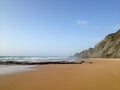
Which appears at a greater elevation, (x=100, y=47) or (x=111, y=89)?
(x=100, y=47)

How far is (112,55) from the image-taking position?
66.2m

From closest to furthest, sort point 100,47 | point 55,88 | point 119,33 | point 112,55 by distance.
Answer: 1. point 55,88
2. point 112,55
3. point 119,33
4. point 100,47

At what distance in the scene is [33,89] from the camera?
254 inches

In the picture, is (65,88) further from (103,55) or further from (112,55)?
(103,55)

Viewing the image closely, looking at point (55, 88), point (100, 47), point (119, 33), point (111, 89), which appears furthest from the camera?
point (100, 47)

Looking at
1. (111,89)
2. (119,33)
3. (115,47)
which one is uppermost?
(119,33)

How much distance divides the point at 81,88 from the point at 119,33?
236ft

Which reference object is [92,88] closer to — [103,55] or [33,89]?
[33,89]

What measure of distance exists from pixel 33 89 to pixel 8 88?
1076mm

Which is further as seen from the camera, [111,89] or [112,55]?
[112,55]

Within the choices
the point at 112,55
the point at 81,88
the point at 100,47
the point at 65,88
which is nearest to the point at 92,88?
the point at 81,88

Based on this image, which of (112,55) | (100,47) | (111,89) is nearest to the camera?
(111,89)

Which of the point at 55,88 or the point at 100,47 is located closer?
the point at 55,88

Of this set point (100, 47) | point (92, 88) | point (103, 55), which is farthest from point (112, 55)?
point (92, 88)
